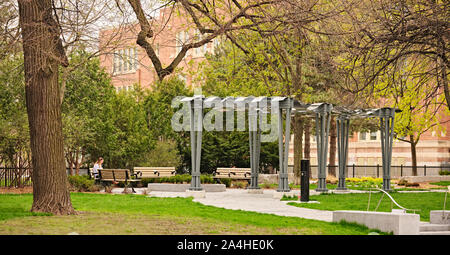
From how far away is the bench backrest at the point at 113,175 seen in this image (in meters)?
26.2

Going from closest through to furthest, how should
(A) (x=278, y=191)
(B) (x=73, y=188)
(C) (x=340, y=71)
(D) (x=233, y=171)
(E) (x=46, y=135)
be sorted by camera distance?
(E) (x=46, y=135) < (C) (x=340, y=71) < (A) (x=278, y=191) < (B) (x=73, y=188) < (D) (x=233, y=171)

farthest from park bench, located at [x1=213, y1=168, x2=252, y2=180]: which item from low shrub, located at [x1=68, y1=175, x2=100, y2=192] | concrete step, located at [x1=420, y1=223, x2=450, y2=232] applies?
concrete step, located at [x1=420, y1=223, x2=450, y2=232]

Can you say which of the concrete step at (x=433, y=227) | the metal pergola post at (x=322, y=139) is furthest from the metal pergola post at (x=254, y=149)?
the concrete step at (x=433, y=227)

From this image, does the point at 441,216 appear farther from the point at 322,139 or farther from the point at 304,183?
the point at 322,139

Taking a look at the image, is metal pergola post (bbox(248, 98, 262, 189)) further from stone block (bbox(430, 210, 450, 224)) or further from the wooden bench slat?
stone block (bbox(430, 210, 450, 224))

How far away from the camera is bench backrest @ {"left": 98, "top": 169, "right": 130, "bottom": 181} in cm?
2623

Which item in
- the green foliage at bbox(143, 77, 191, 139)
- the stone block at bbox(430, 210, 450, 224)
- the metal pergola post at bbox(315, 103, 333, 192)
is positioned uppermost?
the green foliage at bbox(143, 77, 191, 139)

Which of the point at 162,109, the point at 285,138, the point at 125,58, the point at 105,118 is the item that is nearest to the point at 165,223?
the point at 125,58

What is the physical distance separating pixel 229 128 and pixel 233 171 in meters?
7.79

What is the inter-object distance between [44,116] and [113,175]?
41.9 feet

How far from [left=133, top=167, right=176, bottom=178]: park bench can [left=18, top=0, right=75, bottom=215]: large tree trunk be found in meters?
15.1
